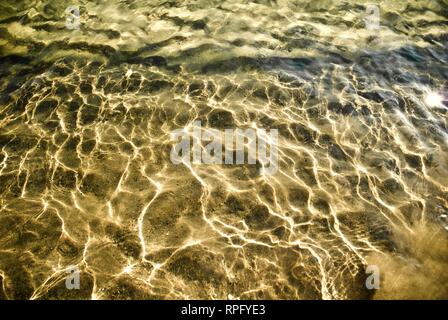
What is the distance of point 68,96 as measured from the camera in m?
5.22

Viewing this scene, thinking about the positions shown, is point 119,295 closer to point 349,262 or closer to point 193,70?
point 349,262

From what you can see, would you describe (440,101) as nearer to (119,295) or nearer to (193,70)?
(193,70)

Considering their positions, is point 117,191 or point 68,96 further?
point 68,96

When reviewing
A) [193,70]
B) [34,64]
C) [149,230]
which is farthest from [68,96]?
[149,230]

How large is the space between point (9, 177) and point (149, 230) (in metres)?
2.14

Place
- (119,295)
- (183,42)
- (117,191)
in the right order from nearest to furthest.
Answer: (119,295), (117,191), (183,42)

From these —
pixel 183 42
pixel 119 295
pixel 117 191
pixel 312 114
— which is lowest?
pixel 119 295

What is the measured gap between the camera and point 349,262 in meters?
3.36

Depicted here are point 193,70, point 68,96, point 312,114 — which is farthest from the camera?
point 193,70

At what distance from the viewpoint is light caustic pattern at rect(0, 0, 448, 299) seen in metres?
3.29

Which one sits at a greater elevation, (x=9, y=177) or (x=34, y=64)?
(x=34, y=64)

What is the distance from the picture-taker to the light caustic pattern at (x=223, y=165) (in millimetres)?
3293

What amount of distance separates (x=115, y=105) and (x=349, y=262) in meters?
4.09

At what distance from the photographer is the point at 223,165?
423cm
